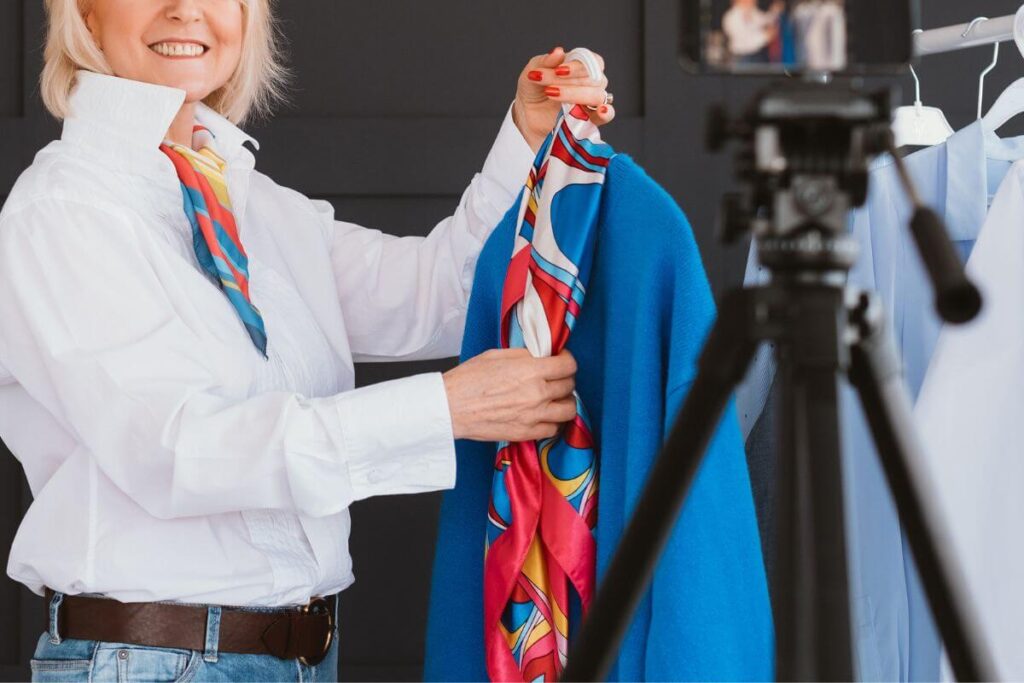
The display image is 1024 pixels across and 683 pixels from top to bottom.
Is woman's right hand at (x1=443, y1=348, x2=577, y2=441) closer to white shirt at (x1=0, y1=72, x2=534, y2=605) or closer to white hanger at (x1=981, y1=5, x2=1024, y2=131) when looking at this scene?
white shirt at (x1=0, y1=72, x2=534, y2=605)

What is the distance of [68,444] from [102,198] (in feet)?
0.88

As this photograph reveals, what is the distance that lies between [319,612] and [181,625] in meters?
0.15

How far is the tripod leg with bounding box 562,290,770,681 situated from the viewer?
566 millimetres

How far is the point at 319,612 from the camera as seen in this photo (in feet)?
4.11

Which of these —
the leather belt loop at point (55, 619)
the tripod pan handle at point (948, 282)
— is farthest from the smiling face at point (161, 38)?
the tripod pan handle at point (948, 282)

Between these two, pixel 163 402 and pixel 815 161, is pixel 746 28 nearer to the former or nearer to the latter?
pixel 815 161

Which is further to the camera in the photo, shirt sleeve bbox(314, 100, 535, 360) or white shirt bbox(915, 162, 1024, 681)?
shirt sleeve bbox(314, 100, 535, 360)

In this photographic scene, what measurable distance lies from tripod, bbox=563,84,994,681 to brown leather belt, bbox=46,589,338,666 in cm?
73

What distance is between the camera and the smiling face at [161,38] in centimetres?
132

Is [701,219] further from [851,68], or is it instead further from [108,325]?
[851,68]

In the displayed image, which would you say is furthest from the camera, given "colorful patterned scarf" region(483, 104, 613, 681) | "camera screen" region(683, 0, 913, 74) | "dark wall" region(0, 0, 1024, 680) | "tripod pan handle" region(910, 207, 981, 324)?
"dark wall" region(0, 0, 1024, 680)

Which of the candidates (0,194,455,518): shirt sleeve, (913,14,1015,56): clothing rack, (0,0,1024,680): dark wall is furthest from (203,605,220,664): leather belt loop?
(913,14,1015,56): clothing rack

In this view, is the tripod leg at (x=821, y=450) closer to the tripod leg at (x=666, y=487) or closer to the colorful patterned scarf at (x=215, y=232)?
the tripod leg at (x=666, y=487)

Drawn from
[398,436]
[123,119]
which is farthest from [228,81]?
[398,436]
